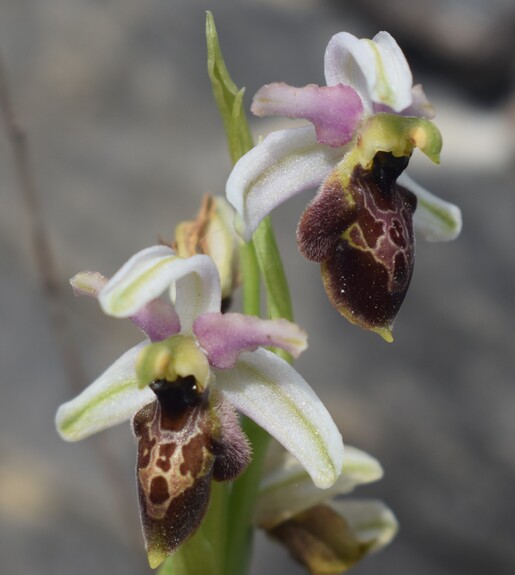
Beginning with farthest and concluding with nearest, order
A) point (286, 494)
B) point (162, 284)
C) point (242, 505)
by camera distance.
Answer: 1. point (286, 494)
2. point (242, 505)
3. point (162, 284)

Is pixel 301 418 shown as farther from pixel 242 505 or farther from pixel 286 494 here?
pixel 286 494

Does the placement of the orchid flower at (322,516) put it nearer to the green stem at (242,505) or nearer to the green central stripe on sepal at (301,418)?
the green stem at (242,505)

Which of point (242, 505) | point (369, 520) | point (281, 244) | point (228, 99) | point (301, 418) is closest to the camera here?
point (301, 418)

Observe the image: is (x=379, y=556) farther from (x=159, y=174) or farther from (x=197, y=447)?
(x=197, y=447)

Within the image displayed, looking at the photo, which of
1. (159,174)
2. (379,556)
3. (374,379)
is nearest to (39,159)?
(159,174)

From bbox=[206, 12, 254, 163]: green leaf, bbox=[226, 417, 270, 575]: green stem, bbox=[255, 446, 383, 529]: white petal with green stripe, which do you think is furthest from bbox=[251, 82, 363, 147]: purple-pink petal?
bbox=[255, 446, 383, 529]: white petal with green stripe

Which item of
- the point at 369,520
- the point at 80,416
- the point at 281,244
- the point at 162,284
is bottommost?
the point at 281,244

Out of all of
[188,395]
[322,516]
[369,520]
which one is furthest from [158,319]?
[369,520]
